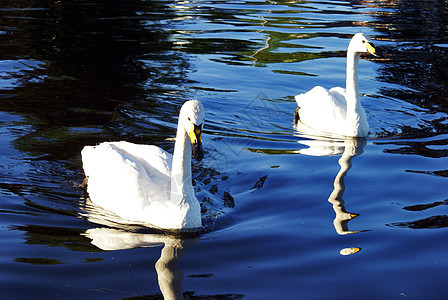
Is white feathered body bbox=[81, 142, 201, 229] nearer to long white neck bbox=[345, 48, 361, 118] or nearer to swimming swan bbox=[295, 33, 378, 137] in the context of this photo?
swimming swan bbox=[295, 33, 378, 137]

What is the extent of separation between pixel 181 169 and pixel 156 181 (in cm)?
46

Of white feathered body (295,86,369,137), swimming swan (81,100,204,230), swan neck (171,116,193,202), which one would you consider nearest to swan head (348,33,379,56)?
white feathered body (295,86,369,137)

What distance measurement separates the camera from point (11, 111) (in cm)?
1202

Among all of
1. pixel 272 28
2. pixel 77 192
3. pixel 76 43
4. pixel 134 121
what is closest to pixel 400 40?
pixel 272 28

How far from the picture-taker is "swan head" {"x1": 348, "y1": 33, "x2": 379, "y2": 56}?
12.0 metres

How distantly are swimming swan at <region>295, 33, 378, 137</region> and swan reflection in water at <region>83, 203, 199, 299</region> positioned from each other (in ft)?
16.8

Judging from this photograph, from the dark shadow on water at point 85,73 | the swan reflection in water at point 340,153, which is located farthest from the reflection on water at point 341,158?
the dark shadow on water at point 85,73

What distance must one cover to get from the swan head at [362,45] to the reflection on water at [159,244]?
232 inches

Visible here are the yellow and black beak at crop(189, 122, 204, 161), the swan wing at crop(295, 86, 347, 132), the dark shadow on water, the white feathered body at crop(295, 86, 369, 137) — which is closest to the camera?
the yellow and black beak at crop(189, 122, 204, 161)

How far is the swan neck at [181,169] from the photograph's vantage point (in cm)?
772

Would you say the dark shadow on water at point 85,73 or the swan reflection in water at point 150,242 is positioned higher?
the dark shadow on water at point 85,73

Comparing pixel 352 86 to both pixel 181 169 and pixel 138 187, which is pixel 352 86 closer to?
pixel 181 169

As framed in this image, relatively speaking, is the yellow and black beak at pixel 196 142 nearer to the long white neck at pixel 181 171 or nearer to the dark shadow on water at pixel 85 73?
the long white neck at pixel 181 171

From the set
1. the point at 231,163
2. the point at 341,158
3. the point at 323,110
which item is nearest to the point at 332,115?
the point at 323,110
